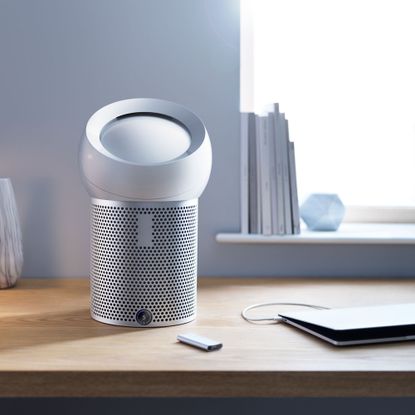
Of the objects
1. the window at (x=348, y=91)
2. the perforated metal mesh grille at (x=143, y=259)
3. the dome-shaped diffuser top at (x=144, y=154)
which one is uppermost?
the window at (x=348, y=91)

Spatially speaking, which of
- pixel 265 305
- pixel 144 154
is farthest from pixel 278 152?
pixel 144 154

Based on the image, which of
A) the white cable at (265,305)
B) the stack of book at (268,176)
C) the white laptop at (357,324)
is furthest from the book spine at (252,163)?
the white laptop at (357,324)

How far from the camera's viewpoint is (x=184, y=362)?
1.04m

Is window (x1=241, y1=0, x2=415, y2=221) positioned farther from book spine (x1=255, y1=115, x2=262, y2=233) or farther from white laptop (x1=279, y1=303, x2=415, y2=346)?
white laptop (x1=279, y1=303, x2=415, y2=346)

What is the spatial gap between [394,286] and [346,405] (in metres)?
0.30

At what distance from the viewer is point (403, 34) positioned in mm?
1905

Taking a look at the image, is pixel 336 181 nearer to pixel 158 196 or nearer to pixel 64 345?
pixel 158 196

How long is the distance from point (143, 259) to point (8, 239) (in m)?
0.41

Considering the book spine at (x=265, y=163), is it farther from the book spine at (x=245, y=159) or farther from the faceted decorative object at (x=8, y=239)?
the faceted decorative object at (x=8, y=239)

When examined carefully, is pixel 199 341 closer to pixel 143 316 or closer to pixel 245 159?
pixel 143 316

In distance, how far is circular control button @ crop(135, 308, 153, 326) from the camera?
1.22 metres

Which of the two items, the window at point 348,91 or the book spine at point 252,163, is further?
the window at point 348,91

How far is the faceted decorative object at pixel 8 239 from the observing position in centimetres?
147

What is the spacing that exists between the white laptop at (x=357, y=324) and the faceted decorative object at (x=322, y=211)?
0.49m
